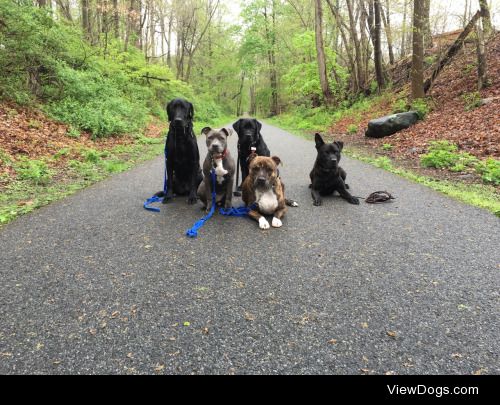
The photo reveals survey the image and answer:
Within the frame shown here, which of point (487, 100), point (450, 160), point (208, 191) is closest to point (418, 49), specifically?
point (487, 100)

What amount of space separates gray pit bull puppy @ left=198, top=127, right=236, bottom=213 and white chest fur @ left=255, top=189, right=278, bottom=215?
64 cm

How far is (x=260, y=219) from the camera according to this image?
4.34 metres

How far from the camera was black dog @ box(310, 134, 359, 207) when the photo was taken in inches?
213

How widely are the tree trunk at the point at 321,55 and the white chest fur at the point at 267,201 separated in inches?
796

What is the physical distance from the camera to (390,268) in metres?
3.08

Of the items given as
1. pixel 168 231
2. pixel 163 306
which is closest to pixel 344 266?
pixel 163 306

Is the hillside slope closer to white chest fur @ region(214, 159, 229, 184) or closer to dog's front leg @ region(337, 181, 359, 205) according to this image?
dog's front leg @ region(337, 181, 359, 205)

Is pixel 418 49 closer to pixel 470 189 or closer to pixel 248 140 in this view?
pixel 470 189

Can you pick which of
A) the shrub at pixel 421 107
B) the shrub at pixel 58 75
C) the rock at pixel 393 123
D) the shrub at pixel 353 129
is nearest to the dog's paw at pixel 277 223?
the shrub at pixel 58 75

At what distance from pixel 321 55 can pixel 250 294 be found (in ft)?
73.6

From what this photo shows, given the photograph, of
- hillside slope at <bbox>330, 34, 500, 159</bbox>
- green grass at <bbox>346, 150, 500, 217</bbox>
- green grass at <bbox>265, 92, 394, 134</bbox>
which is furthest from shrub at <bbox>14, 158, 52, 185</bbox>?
green grass at <bbox>265, 92, 394, 134</bbox>

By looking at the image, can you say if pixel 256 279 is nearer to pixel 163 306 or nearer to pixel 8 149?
pixel 163 306

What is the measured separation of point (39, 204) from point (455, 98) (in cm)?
→ 1524
